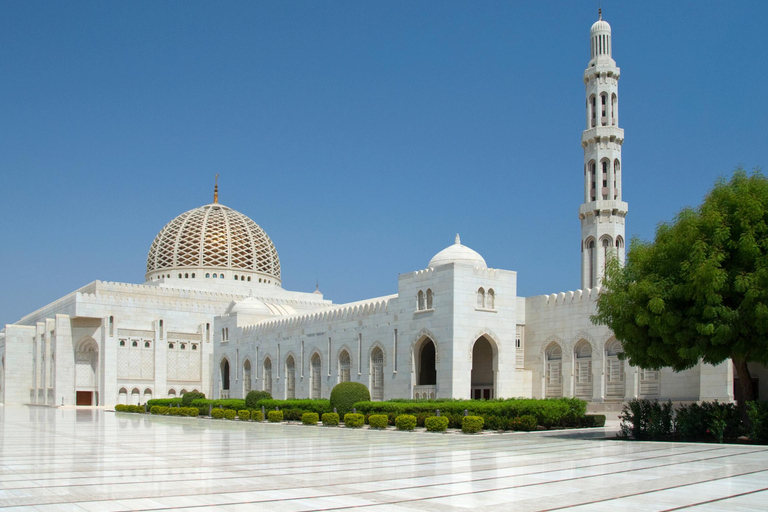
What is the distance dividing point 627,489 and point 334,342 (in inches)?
1074

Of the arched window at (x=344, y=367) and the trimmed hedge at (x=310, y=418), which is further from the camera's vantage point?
the arched window at (x=344, y=367)

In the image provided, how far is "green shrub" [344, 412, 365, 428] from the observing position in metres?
23.8

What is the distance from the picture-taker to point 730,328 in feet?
52.1

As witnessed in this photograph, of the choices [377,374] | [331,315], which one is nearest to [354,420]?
[377,374]

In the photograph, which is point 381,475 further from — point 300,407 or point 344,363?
point 344,363

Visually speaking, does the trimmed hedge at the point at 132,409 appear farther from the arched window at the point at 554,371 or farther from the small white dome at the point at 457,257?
the arched window at the point at 554,371

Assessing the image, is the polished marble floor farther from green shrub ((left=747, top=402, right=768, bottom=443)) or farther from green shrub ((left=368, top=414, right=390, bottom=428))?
green shrub ((left=368, top=414, right=390, bottom=428))

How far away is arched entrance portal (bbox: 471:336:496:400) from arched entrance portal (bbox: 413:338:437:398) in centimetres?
176

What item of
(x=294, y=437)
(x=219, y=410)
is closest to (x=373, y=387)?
Result: (x=219, y=410)

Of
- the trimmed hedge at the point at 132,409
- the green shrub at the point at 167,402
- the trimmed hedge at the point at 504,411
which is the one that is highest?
the trimmed hedge at the point at 504,411

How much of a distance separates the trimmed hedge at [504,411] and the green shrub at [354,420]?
3.07 feet

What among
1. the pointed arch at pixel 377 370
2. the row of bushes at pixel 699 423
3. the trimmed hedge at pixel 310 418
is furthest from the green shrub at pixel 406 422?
the pointed arch at pixel 377 370

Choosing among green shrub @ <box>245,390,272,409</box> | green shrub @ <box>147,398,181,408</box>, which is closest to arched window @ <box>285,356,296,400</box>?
green shrub @ <box>147,398,181,408</box>

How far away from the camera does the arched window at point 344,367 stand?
34969mm
